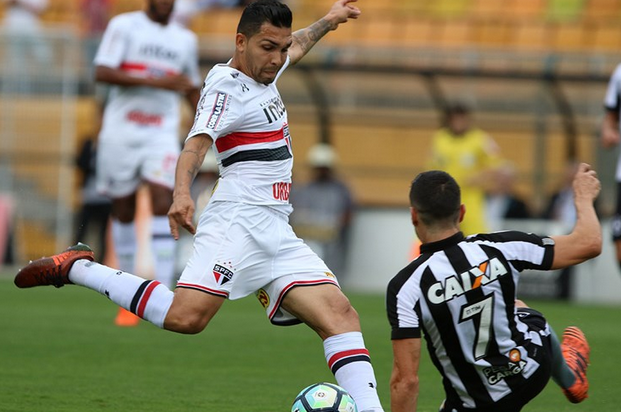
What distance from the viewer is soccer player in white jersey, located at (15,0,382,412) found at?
18.4ft

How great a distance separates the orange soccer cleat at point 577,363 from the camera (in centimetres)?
554

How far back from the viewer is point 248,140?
580 centimetres

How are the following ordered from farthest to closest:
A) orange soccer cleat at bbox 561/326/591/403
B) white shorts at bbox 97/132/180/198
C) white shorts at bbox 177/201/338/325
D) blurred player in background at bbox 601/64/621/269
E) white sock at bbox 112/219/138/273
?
white sock at bbox 112/219/138/273 → blurred player in background at bbox 601/64/621/269 → white shorts at bbox 97/132/180/198 → white shorts at bbox 177/201/338/325 → orange soccer cleat at bbox 561/326/591/403

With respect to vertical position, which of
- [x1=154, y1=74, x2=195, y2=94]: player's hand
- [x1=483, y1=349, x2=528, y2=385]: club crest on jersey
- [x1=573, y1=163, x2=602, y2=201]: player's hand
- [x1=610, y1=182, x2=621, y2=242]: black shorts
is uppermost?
[x1=573, y1=163, x2=602, y2=201]: player's hand

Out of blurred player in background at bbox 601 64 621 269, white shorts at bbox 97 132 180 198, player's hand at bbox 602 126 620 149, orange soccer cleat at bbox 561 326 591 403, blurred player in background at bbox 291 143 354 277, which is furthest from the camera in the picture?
blurred player in background at bbox 291 143 354 277

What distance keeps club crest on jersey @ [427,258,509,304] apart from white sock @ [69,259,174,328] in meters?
1.38

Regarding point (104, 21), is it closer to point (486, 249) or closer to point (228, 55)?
point (228, 55)

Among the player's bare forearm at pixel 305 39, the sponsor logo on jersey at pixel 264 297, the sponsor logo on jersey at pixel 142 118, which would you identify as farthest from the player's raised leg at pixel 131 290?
the sponsor logo on jersey at pixel 142 118

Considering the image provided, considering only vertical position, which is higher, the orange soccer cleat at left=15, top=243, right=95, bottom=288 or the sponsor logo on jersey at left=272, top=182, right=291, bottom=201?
the sponsor logo on jersey at left=272, top=182, right=291, bottom=201

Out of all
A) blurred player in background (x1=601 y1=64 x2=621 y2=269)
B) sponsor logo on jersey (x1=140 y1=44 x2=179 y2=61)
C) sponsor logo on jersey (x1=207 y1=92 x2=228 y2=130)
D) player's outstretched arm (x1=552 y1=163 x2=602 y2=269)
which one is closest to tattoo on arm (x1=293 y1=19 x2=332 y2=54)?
sponsor logo on jersey (x1=207 y1=92 x2=228 y2=130)

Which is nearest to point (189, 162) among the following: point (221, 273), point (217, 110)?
point (217, 110)

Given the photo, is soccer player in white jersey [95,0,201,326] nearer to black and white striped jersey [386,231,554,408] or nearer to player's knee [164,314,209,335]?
player's knee [164,314,209,335]

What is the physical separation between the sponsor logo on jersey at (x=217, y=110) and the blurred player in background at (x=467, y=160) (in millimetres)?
8666

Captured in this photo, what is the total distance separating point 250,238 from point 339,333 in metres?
0.62
